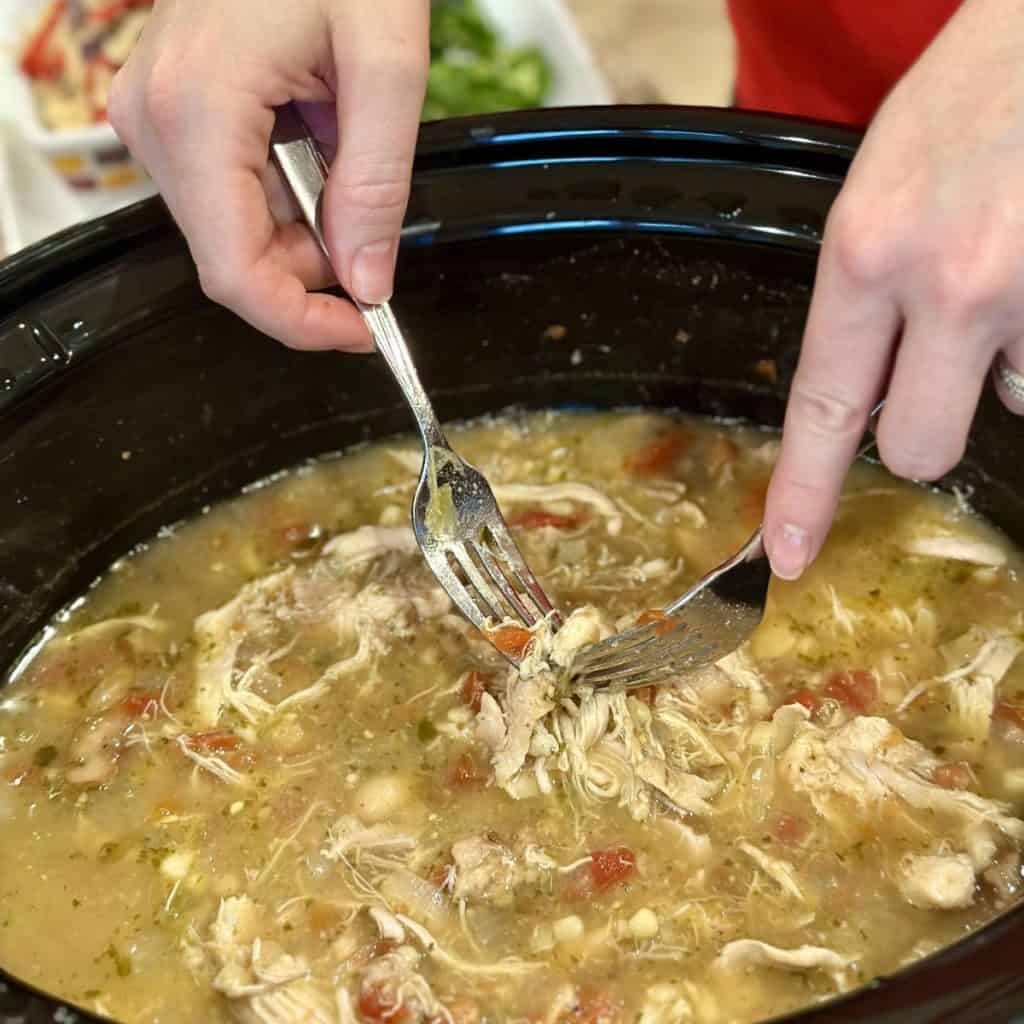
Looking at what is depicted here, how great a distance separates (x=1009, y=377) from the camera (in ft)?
3.80

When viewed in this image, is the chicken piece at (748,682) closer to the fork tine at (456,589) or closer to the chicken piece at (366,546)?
the fork tine at (456,589)

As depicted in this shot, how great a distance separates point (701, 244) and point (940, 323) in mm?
900

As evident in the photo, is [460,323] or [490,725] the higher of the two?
[460,323]

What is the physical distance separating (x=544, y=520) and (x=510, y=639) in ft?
1.34

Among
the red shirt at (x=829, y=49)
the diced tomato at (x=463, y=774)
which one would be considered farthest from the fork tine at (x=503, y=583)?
the red shirt at (x=829, y=49)

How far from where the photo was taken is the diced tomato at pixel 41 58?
3.46 m

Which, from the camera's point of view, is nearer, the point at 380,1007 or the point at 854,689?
the point at 380,1007

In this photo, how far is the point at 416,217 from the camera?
6.24 ft

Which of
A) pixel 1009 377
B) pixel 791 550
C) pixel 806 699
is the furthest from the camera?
pixel 806 699

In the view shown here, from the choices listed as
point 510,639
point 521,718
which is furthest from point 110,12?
point 521,718

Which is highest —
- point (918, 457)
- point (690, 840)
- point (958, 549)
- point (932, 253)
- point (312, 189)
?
point (932, 253)

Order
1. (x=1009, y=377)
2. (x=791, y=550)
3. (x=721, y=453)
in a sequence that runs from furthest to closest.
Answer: (x=721, y=453)
(x=791, y=550)
(x=1009, y=377)

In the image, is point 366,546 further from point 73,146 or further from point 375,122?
point 73,146

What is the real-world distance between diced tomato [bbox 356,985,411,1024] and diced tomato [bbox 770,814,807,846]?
532 mm
